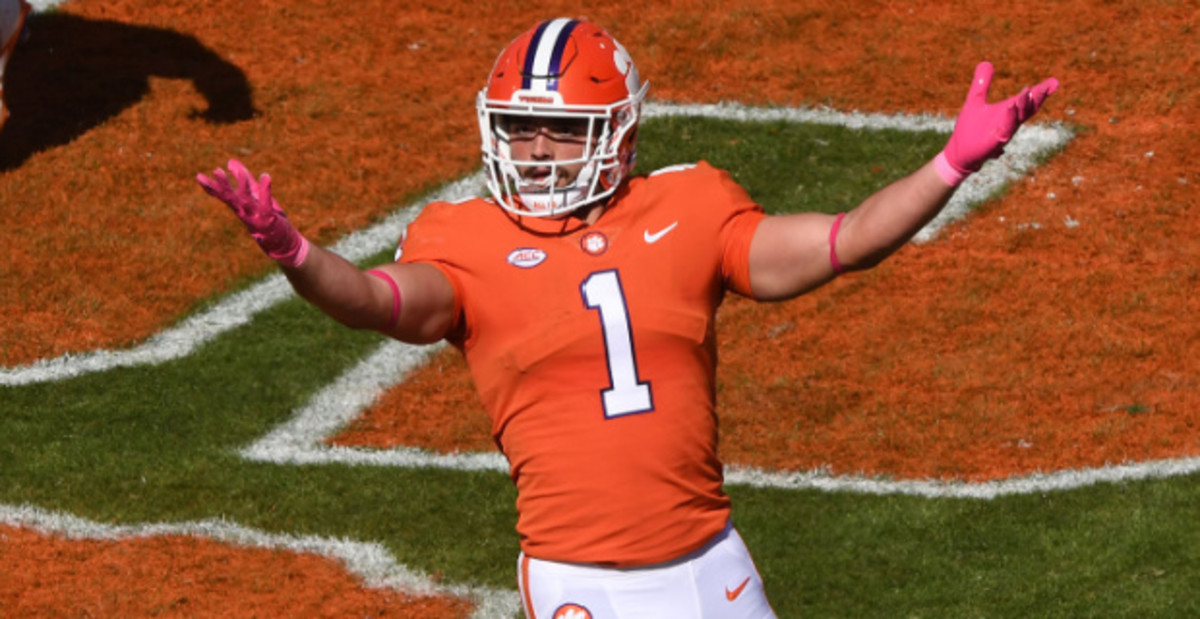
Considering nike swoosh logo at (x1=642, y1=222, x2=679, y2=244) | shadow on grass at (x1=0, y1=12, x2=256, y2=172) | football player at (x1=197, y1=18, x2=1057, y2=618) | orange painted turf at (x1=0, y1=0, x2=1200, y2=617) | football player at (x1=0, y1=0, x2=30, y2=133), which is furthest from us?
shadow on grass at (x1=0, y1=12, x2=256, y2=172)

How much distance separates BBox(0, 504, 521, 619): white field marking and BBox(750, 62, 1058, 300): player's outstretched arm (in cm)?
307

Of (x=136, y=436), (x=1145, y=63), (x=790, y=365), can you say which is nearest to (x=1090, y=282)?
(x=790, y=365)

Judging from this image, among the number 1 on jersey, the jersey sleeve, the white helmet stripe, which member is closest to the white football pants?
the number 1 on jersey

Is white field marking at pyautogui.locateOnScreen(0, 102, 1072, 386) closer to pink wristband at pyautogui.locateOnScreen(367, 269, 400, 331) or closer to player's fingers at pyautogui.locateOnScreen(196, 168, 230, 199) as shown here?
pink wristband at pyautogui.locateOnScreen(367, 269, 400, 331)

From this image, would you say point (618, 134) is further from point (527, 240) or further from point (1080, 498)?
point (1080, 498)

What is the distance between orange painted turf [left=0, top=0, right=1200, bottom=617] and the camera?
27.7 ft

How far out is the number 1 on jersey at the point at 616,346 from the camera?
4340 mm

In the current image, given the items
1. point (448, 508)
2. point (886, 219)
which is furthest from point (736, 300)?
point (886, 219)

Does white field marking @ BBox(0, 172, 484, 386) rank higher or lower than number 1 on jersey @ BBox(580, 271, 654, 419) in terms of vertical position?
lower

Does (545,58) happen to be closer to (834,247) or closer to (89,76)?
(834,247)

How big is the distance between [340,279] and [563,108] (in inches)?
29.9

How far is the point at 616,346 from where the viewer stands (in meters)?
4.34

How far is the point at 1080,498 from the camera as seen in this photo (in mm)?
7734

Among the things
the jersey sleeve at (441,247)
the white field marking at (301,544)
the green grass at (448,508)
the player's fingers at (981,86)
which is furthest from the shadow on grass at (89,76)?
the player's fingers at (981,86)
